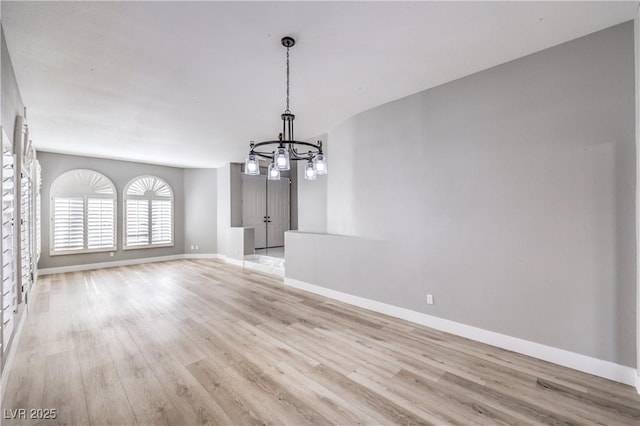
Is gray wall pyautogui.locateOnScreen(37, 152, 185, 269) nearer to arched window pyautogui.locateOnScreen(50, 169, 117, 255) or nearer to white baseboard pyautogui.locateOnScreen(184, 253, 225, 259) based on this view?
arched window pyautogui.locateOnScreen(50, 169, 117, 255)

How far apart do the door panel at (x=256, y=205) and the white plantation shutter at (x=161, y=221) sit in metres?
2.22

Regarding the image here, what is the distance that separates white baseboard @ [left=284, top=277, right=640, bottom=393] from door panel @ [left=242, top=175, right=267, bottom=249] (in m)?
5.24

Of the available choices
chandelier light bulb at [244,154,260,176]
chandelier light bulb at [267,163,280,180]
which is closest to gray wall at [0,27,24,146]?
chandelier light bulb at [244,154,260,176]

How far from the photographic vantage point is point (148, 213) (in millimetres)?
7906

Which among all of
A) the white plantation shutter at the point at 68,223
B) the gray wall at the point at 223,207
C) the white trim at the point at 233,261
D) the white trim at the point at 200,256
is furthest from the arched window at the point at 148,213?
the white trim at the point at 233,261

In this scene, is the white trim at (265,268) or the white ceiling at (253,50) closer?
the white ceiling at (253,50)

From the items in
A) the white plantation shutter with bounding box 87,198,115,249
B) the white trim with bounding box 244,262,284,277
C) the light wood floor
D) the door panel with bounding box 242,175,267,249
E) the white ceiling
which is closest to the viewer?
the light wood floor

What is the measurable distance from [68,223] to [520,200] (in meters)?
8.92

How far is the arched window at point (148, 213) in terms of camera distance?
24.8ft

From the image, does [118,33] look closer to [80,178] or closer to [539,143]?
[539,143]

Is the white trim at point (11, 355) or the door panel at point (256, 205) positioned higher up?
the door panel at point (256, 205)

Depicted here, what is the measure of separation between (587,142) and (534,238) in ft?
3.16

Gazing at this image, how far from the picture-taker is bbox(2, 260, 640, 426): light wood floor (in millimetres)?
1987

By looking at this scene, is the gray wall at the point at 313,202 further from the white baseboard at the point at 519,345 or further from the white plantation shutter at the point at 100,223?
the white plantation shutter at the point at 100,223
